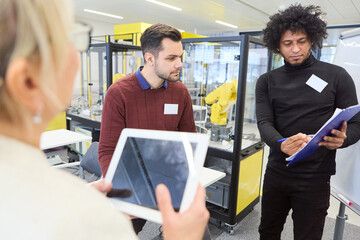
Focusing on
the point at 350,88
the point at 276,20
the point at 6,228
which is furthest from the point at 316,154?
the point at 6,228

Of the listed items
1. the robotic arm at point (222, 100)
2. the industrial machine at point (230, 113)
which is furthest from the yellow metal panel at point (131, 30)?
the robotic arm at point (222, 100)

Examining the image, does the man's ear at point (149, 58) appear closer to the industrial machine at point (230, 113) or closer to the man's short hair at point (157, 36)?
the man's short hair at point (157, 36)

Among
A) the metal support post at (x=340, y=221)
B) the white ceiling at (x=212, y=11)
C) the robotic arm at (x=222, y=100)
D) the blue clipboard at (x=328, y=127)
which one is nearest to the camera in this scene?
the blue clipboard at (x=328, y=127)

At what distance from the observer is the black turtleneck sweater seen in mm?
1463

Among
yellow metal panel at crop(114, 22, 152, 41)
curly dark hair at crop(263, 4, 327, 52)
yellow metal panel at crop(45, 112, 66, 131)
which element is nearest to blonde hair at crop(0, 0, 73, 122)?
curly dark hair at crop(263, 4, 327, 52)

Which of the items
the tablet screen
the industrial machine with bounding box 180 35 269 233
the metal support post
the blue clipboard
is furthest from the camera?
the industrial machine with bounding box 180 35 269 233

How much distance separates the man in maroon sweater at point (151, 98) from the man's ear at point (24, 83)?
115 centimetres

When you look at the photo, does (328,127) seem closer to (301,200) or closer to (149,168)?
(301,200)

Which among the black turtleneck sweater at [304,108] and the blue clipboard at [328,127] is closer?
the blue clipboard at [328,127]

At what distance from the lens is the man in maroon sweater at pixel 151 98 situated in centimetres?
151

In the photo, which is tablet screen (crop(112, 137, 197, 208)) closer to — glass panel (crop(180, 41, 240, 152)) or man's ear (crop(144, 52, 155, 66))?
man's ear (crop(144, 52, 155, 66))

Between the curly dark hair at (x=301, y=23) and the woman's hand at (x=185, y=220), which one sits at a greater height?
the curly dark hair at (x=301, y=23)

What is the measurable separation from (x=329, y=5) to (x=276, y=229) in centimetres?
682

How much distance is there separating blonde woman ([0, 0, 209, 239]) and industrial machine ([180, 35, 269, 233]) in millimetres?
2037
